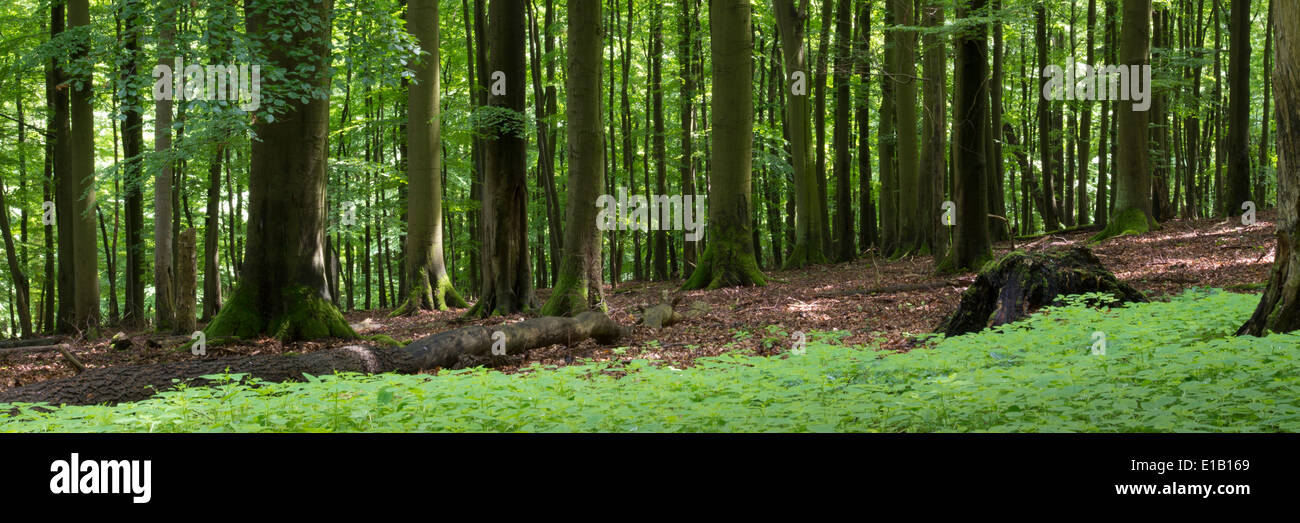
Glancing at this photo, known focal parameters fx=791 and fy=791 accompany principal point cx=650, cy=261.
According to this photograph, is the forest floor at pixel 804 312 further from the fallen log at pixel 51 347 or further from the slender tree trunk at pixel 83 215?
the slender tree trunk at pixel 83 215

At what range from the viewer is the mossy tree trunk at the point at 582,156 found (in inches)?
438

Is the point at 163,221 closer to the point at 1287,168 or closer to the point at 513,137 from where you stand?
the point at 513,137

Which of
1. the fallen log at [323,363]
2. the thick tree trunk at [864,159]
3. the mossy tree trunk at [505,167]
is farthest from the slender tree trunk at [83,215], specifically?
the thick tree trunk at [864,159]

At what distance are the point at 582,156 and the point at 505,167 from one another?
1384mm

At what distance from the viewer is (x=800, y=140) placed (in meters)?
19.1

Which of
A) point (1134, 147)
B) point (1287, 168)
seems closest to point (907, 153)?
point (1134, 147)

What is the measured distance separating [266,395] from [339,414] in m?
1.35

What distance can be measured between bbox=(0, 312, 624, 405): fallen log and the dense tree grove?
1.65 metres

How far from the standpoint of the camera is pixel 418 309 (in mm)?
15602

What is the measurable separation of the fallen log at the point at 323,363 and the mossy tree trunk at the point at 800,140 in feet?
34.6

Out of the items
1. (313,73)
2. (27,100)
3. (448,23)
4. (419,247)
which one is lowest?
(419,247)
